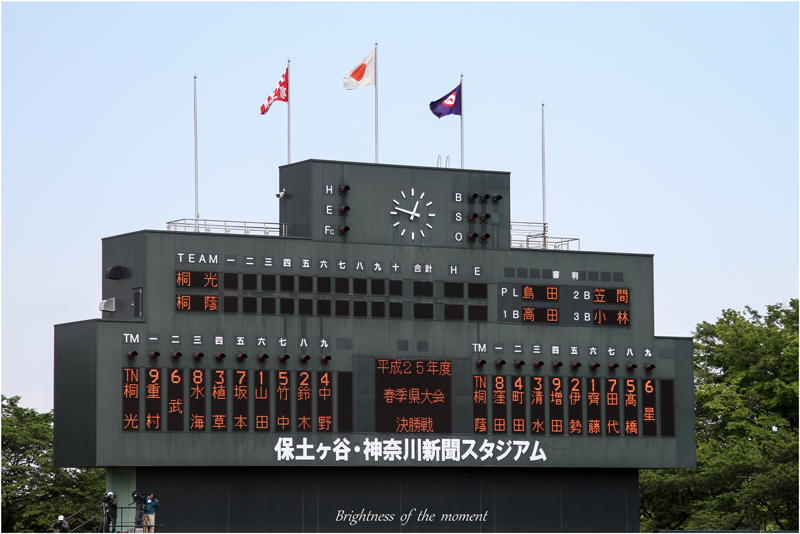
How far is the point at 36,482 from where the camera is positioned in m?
60.0

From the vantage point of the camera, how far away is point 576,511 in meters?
43.1

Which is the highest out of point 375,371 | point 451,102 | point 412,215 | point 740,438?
point 451,102

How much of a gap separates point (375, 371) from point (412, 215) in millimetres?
4974

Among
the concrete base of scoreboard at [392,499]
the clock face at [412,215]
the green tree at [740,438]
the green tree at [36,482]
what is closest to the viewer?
the concrete base of scoreboard at [392,499]

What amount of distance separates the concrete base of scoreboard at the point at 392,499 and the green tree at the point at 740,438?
448 inches

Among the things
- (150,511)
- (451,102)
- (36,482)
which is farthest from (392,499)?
Answer: (36,482)

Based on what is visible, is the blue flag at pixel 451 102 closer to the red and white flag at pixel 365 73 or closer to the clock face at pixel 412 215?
the red and white flag at pixel 365 73

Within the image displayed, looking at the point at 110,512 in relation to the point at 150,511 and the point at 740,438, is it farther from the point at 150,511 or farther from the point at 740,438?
the point at 740,438

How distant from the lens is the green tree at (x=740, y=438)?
53.4 m

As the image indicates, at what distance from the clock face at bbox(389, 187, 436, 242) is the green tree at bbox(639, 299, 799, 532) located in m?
19.1

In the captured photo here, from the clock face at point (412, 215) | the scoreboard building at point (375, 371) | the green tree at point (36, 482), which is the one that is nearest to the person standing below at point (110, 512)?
the scoreboard building at point (375, 371)

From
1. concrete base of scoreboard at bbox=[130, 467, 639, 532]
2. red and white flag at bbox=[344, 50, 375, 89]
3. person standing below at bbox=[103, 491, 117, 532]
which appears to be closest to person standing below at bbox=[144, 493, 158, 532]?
concrete base of scoreboard at bbox=[130, 467, 639, 532]

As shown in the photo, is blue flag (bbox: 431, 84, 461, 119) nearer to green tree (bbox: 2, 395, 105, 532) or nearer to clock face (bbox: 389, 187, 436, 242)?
clock face (bbox: 389, 187, 436, 242)

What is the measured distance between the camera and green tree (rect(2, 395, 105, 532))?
59250 millimetres
